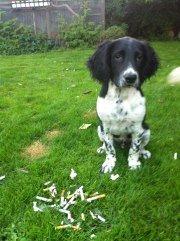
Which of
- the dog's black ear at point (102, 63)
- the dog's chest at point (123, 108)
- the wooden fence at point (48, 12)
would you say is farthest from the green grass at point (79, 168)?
the wooden fence at point (48, 12)

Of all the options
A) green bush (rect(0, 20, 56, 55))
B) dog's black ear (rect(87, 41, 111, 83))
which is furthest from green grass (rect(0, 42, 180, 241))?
green bush (rect(0, 20, 56, 55))

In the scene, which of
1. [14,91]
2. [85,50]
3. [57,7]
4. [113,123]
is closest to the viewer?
[113,123]

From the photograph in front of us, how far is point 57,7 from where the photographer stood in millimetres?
11547

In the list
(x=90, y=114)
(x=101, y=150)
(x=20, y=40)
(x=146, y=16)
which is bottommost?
(x=20, y=40)

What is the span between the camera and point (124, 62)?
358cm

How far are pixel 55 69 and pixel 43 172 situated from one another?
471 centimetres

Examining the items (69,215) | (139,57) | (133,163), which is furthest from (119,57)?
(69,215)

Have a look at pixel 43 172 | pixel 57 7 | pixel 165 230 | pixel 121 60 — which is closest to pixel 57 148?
pixel 43 172

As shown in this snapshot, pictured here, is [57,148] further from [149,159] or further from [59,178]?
[149,159]

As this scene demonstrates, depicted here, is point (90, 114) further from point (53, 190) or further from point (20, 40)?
point (20, 40)

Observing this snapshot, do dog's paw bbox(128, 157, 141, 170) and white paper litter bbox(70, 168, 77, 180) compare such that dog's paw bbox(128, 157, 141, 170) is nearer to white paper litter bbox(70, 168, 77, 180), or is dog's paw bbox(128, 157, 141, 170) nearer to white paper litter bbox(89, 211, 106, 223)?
white paper litter bbox(70, 168, 77, 180)

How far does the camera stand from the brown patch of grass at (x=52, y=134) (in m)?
4.79

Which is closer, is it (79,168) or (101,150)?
(79,168)

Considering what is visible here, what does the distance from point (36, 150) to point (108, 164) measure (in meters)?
0.95
